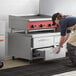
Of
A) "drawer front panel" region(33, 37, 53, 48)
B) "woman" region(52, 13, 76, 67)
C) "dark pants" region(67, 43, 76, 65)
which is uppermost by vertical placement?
"woman" region(52, 13, 76, 67)

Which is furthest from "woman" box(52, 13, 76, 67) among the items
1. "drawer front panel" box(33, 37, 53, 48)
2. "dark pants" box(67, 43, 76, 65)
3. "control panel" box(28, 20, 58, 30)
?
"control panel" box(28, 20, 58, 30)

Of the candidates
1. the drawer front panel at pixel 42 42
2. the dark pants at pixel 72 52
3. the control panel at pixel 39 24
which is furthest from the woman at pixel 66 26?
the control panel at pixel 39 24

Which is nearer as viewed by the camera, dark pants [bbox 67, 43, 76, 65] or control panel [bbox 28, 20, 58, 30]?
dark pants [bbox 67, 43, 76, 65]

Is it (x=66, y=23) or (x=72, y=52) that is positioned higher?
(x=66, y=23)

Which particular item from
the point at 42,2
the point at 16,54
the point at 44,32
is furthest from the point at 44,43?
the point at 42,2

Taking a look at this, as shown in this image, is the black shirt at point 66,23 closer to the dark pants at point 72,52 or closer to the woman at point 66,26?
the woman at point 66,26

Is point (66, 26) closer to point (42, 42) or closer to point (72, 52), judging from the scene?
point (72, 52)

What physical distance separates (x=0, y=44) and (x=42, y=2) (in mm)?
1563

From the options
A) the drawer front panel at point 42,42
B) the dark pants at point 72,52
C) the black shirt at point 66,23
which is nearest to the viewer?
the black shirt at point 66,23

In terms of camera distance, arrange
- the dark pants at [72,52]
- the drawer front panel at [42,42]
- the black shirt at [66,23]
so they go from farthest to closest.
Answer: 1. the drawer front panel at [42,42]
2. the dark pants at [72,52]
3. the black shirt at [66,23]

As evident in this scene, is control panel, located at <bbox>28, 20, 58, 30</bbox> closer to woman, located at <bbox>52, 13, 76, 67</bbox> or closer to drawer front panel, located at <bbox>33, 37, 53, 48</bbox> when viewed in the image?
drawer front panel, located at <bbox>33, 37, 53, 48</bbox>

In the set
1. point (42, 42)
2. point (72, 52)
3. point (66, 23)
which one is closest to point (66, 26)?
point (66, 23)

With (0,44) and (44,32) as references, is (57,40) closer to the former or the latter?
(44,32)

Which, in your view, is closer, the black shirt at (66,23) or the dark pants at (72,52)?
the black shirt at (66,23)
